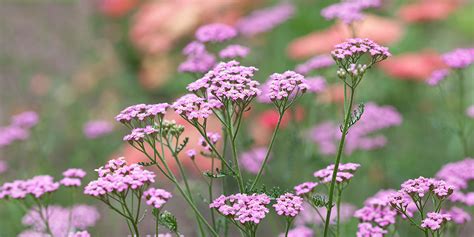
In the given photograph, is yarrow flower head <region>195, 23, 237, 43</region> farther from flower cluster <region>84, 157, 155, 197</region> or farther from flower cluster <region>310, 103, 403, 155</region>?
flower cluster <region>310, 103, 403, 155</region>

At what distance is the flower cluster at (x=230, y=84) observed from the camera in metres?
2.15

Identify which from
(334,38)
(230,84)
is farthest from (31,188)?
(334,38)

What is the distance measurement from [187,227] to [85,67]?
4.99 meters

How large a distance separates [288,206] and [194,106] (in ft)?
1.50

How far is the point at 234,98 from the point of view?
2.12 meters

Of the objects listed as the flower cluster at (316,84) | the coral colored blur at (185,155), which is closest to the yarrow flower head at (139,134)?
the flower cluster at (316,84)

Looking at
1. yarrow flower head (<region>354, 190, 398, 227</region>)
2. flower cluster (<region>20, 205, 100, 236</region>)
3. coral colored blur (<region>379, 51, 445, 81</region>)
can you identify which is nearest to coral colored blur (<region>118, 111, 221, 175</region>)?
coral colored blur (<region>379, 51, 445, 81</region>)

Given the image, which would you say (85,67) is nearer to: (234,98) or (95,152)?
(95,152)

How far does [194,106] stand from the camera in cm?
225

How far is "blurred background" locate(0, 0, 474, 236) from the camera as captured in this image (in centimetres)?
488

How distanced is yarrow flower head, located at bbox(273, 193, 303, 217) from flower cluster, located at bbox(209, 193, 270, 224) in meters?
0.05

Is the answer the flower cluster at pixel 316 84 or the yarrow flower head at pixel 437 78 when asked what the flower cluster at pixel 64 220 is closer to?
the flower cluster at pixel 316 84

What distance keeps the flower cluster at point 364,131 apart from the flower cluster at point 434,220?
2.11 metres

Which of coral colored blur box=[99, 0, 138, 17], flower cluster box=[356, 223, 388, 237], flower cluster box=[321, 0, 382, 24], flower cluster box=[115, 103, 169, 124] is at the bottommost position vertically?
flower cluster box=[356, 223, 388, 237]
